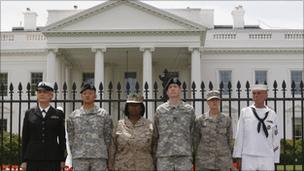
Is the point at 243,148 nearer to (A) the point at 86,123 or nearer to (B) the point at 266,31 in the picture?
(A) the point at 86,123

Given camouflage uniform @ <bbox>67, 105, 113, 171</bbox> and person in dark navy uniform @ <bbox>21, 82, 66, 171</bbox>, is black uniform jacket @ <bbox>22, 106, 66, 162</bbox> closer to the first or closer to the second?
person in dark navy uniform @ <bbox>21, 82, 66, 171</bbox>

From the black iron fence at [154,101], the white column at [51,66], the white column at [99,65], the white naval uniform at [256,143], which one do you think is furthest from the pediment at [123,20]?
the white naval uniform at [256,143]

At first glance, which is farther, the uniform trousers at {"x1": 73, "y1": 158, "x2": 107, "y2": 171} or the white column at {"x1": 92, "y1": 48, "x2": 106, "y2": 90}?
the white column at {"x1": 92, "y1": 48, "x2": 106, "y2": 90}

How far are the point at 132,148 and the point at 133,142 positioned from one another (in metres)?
0.08

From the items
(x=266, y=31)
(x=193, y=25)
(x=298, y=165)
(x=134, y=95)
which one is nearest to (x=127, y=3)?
(x=193, y=25)

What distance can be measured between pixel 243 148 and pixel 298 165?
710 inches

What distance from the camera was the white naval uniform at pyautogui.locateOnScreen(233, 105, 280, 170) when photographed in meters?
7.28

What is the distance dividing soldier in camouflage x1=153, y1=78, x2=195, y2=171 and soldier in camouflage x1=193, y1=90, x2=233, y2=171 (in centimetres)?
16

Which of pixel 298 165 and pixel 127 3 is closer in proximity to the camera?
pixel 298 165

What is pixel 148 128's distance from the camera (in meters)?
7.43

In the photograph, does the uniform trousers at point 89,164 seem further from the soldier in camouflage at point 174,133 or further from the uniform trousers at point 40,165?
the soldier in camouflage at point 174,133

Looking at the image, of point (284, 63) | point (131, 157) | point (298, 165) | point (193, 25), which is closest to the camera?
point (131, 157)

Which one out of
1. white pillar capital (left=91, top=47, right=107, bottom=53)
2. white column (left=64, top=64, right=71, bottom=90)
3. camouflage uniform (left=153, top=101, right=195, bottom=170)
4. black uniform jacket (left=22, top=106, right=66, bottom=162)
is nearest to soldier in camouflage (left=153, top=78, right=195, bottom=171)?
camouflage uniform (left=153, top=101, right=195, bottom=170)

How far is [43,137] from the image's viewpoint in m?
7.49
